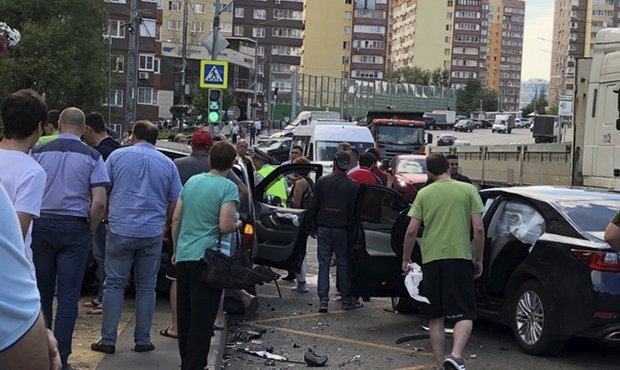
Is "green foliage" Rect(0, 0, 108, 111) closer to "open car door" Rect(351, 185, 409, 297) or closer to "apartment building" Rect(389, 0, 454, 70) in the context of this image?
"open car door" Rect(351, 185, 409, 297)

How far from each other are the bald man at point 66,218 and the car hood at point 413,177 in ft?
61.8

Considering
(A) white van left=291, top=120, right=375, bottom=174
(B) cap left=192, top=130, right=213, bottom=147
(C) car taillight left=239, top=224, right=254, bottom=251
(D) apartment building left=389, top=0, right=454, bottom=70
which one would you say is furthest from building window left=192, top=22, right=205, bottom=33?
(B) cap left=192, top=130, right=213, bottom=147

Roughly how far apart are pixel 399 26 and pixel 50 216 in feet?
635

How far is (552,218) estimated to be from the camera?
8.36m

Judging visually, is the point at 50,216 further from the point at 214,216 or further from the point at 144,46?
the point at 144,46

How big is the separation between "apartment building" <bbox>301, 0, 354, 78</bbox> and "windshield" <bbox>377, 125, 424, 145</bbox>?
105026 mm

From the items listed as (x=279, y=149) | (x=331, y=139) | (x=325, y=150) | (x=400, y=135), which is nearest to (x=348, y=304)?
(x=325, y=150)

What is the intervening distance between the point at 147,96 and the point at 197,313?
79.8 metres

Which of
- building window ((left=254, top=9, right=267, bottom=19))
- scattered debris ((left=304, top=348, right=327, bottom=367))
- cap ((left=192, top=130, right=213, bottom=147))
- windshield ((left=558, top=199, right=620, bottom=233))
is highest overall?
building window ((left=254, top=9, right=267, bottom=19))

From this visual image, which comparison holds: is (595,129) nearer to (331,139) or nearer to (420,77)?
(331,139)

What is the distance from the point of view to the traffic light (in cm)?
2214

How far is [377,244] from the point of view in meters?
9.98

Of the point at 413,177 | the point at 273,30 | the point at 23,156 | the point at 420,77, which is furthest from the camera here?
the point at 420,77

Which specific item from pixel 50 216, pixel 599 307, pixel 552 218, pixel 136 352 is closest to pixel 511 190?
pixel 552 218
